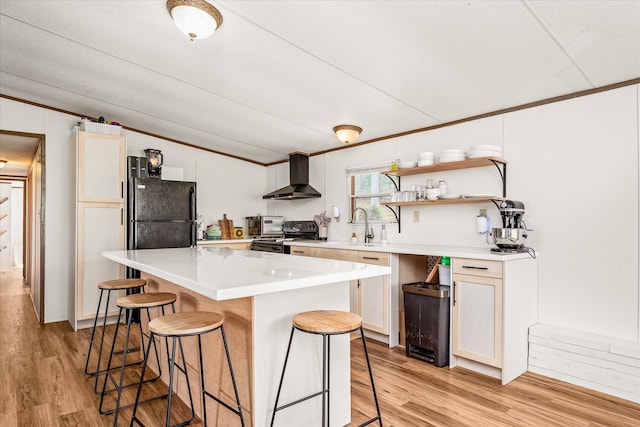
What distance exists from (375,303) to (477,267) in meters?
1.14

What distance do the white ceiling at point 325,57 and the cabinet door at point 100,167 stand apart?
420mm

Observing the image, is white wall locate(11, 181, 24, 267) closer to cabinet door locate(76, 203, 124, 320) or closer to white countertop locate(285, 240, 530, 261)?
cabinet door locate(76, 203, 124, 320)

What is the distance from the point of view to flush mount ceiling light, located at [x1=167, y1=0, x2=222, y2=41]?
2.12 m

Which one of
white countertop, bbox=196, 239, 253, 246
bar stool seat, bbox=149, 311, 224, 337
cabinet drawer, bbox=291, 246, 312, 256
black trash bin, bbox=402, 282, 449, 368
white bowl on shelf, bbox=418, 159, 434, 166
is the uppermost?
white bowl on shelf, bbox=418, 159, 434, 166

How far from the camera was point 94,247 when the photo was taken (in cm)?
421

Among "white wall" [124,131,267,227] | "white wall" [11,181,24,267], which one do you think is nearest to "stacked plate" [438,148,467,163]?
"white wall" [124,131,267,227]

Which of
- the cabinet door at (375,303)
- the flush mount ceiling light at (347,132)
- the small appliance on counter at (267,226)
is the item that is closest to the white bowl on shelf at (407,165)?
the flush mount ceiling light at (347,132)

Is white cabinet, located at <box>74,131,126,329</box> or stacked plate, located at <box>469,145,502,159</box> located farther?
white cabinet, located at <box>74,131,126,329</box>

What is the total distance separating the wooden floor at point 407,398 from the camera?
2152mm

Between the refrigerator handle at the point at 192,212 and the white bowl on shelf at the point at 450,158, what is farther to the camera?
the refrigerator handle at the point at 192,212

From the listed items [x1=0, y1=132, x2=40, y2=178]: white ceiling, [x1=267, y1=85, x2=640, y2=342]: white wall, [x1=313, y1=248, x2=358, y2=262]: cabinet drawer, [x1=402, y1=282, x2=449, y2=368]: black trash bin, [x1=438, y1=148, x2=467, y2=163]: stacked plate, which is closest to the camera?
[x1=267, y1=85, x2=640, y2=342]: white wall

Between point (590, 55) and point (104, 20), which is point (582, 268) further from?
point (104, 20)

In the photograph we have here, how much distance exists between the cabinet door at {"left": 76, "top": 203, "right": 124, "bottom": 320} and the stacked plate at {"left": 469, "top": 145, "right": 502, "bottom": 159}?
393 cm

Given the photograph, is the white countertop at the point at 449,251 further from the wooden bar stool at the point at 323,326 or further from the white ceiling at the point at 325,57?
the wooden bar stool at the point at 323,326
